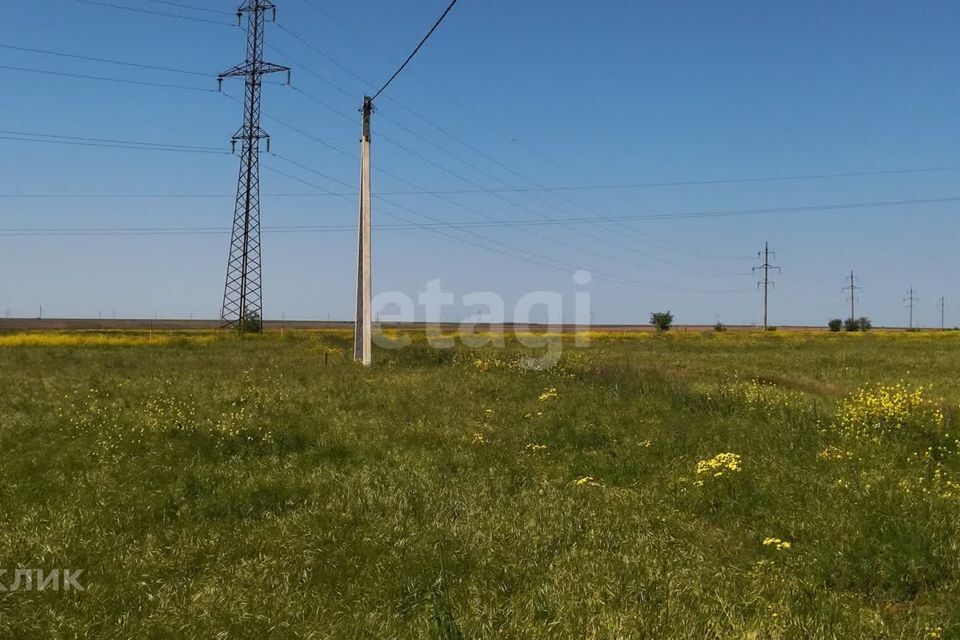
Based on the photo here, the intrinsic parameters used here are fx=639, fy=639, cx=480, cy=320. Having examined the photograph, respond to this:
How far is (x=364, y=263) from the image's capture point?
2566 cm

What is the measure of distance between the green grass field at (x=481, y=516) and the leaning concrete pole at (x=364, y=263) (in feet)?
29.5

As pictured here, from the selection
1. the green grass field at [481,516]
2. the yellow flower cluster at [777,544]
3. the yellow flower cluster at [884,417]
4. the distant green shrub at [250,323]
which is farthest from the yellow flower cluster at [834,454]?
the distant green shrub at [250,323]

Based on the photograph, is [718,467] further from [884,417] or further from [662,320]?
[662,320]

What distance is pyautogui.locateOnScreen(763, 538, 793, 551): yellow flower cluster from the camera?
22.4ft

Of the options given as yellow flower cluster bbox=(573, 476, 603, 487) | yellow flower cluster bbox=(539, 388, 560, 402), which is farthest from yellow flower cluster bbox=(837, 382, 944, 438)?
yellow flower cluster bbox=(539, 388, 560, 402)

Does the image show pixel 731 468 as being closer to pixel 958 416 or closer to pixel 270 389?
pixel 958 416

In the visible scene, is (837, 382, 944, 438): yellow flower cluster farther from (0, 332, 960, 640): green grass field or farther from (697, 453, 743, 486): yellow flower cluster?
(697, 453, 743, 486): yellow flower cluster

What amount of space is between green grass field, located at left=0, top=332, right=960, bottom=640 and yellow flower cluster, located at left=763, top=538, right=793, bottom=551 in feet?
0.09

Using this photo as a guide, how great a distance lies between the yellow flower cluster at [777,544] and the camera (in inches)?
269

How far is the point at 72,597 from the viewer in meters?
6.06

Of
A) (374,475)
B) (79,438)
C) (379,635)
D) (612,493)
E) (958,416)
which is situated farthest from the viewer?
(958,416)

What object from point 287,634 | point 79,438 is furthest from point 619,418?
point 79,438

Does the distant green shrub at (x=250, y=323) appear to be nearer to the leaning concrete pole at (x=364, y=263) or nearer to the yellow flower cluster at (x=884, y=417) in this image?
the leaning concrete pole at (x=364, y=263)

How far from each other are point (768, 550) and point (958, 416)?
8.55 m
